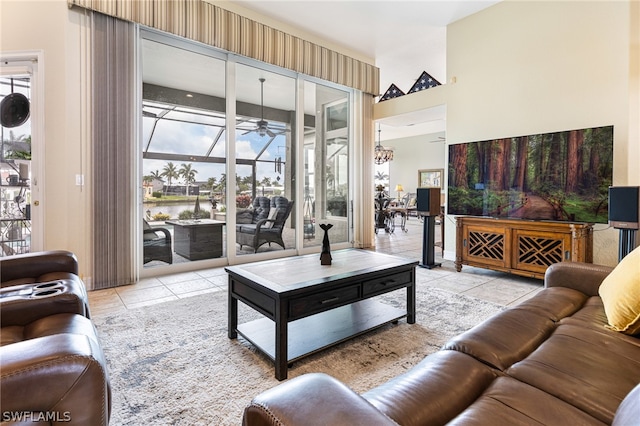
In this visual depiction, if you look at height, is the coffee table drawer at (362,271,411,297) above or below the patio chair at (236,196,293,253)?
below

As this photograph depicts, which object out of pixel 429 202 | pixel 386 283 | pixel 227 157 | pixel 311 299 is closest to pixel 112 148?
pixel 227 157

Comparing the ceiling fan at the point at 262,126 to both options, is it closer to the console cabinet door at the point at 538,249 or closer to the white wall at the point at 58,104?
the white wall at the point at 58,104

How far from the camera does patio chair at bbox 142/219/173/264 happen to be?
4012mm

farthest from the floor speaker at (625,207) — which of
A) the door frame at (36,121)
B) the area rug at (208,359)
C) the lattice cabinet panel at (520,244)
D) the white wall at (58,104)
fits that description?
the door frame at (36,121)

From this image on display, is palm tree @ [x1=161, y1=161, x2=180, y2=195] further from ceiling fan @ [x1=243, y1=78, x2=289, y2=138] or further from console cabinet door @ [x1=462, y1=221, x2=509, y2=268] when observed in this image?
console cabinet door @ [x1=462, y1=221, x2=509, y2=268]

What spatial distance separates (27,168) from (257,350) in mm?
3129

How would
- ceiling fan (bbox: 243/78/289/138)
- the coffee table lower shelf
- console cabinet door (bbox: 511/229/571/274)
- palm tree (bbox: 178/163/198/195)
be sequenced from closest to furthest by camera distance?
the coffee table lower shelf < console cabinet door (bbox: 511/229/571/274) < palm tree (bbox: 178/163/198/195) < ceiling fan (bbox: 243/78/289/138)

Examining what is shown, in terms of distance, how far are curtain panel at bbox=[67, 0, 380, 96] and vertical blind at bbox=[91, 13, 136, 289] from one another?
189mm

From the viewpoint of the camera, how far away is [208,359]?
2045 mm

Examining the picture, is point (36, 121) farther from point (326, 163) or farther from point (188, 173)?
point (326, 163)

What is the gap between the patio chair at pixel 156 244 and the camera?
4012mm

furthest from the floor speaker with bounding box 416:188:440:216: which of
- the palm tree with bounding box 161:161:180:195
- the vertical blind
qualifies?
the vertical blind

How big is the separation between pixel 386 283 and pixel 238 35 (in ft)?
12.7

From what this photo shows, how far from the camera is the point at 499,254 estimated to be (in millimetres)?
4020
